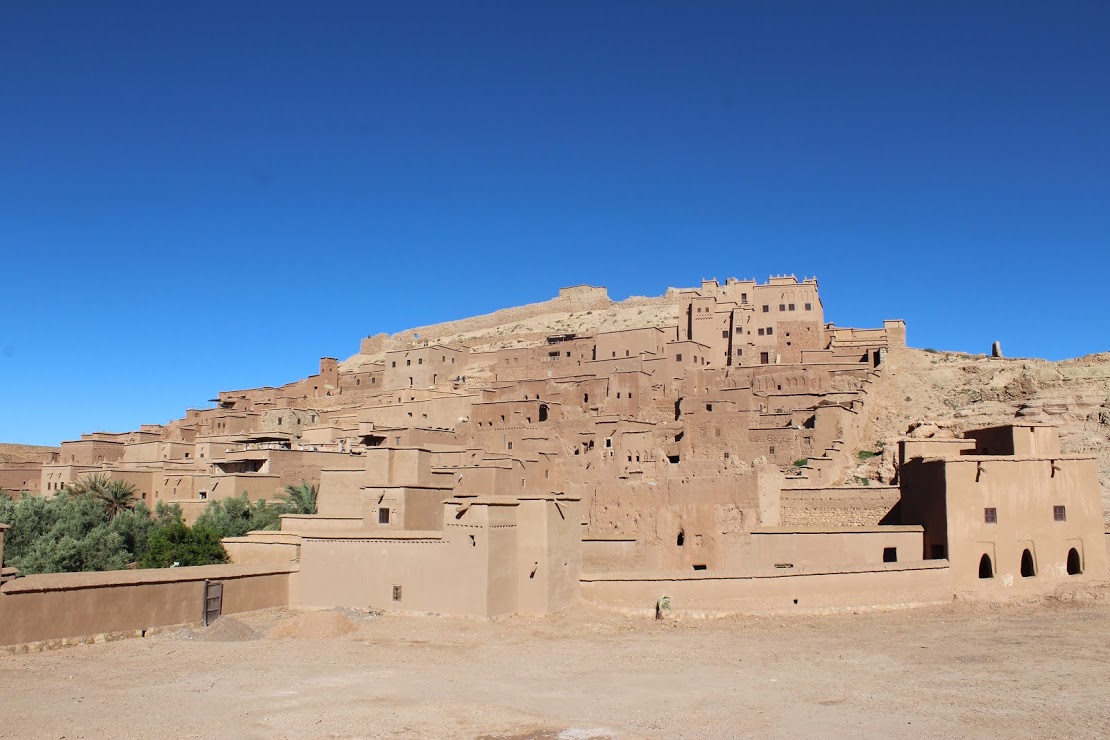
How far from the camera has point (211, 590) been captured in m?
18.0

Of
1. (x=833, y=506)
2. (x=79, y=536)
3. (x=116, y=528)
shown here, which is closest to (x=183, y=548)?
(x=79, y=536)

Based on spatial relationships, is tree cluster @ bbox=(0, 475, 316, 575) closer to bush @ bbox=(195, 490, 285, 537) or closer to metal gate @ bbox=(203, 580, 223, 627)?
bush @ bbox=(195, 490, 285, 537)

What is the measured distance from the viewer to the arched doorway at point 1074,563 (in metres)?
21.5

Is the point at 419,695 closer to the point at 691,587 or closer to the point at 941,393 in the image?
the point at 691,587

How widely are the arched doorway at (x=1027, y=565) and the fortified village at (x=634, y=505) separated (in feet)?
0.22

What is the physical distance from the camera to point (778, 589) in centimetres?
1928

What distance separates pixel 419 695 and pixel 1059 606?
49.1 feet

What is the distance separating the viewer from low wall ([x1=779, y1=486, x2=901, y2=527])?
2411 cm

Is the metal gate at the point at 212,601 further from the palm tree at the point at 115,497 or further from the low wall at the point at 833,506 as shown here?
the low wall at the point at 833,506

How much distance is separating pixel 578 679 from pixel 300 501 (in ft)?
55.8

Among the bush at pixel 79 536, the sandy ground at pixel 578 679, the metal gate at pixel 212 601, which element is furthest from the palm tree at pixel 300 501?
the metal gate at pixel 212 601

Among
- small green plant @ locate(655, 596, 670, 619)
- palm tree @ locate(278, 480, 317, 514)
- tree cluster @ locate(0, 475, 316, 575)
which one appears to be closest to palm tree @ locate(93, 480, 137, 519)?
tree cluster @ locate(0, 475, 316, 575)

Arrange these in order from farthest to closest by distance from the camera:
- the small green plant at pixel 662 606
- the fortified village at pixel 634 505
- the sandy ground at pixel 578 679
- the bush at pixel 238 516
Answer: the bush at pixel 238 516 → the small green plant at pixel 662 606 → the fortified village at pixel 634 505 → the sandy ground at pixel 578 679

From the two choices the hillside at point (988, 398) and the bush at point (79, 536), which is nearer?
the bush at point (79, 536)
